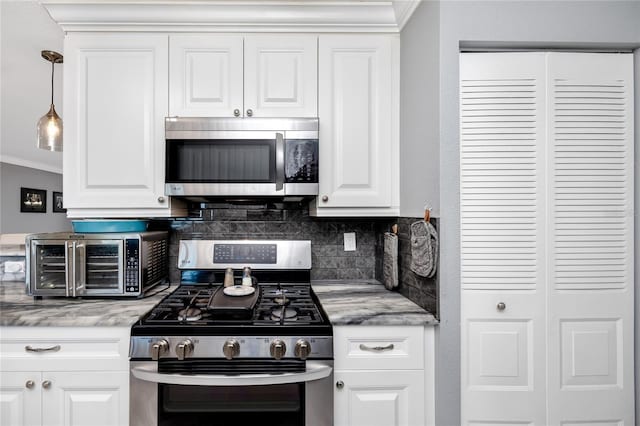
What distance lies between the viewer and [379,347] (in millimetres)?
1514

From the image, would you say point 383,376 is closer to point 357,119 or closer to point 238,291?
point 238,291

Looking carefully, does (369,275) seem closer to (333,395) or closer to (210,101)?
(333,395)

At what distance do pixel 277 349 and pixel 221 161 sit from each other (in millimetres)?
906

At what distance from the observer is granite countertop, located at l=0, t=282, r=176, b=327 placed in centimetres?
148

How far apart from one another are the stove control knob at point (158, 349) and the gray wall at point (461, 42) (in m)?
1.06

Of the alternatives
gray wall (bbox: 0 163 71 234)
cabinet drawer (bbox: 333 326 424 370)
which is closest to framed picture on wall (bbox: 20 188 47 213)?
gray wall (bbox: 0 163 71 234)

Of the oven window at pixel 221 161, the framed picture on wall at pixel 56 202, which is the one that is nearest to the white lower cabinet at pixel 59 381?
the oven window at pixel 221 161

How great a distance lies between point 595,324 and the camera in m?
1.52

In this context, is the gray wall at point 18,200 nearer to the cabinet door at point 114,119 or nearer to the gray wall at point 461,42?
the cabinet door at point 114,119

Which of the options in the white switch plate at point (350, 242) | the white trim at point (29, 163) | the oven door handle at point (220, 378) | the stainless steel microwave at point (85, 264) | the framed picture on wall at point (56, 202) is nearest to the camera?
the oven door handle at point (220, 378)

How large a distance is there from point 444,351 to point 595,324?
0.64 meters

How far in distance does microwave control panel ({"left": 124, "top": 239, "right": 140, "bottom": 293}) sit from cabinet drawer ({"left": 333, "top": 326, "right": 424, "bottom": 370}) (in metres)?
0.98

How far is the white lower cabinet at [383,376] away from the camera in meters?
1.50

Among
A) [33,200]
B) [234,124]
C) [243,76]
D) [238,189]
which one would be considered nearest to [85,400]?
[238,189]
